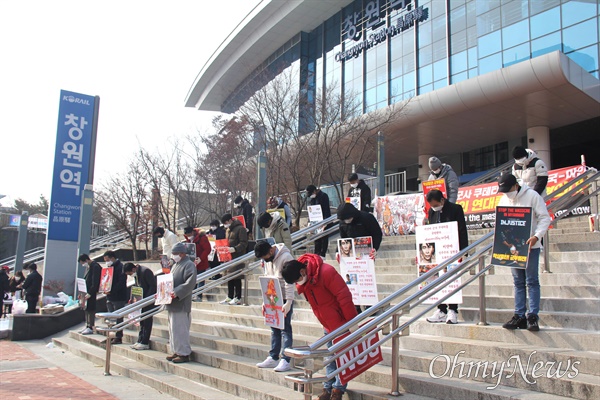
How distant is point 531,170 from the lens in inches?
281

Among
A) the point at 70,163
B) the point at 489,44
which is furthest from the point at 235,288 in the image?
the point at 489,44

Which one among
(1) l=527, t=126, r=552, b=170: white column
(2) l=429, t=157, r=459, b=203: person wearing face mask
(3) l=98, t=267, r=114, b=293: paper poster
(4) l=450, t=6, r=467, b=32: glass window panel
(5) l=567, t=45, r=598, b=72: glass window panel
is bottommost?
(3) l=98, t=267, r=114, b=293: paper poster

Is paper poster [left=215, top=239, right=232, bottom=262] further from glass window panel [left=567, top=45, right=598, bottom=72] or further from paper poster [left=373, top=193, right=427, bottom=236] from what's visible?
glass window panel [left=567, top=45, right=598, bottom=72]

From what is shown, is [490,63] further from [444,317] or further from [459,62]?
[444,317]

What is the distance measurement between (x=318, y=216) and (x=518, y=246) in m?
7.11

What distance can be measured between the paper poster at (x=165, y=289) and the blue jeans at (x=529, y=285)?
489cm

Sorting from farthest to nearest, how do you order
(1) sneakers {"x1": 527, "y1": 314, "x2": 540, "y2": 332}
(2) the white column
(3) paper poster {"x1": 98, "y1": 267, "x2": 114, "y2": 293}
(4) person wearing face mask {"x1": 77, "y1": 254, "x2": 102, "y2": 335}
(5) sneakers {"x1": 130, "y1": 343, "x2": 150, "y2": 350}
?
(2) the white column < (4) person wearing face mask {"x1": 77, "y1": 254, "x2": 102, "y2": 335} < (3) paper poster {"x1": 98, "y1": 267, "x2": 114, "y2": 293} < (5) sneakers {"x1": 130, "y1": 343, "x2": 150, "y2": 350} < (1) sneakers {"x1": 527, "y1": 314, "x2": 540, "y2": 332}

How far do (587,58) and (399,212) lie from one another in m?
14.6

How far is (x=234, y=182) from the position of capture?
21.2 meters

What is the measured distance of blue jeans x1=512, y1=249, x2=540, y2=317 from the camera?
531cm

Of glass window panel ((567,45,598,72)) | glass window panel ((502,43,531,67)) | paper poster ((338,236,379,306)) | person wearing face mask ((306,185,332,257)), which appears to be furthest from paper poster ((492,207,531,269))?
glass window panel ((502,43,531,67))

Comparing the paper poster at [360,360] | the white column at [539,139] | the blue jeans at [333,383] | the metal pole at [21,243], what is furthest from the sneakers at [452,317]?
the white column at [539,139]

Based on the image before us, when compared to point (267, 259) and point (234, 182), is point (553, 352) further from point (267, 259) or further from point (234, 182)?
point (234, 182)

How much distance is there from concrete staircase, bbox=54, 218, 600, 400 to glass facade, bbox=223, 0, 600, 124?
13.4m
